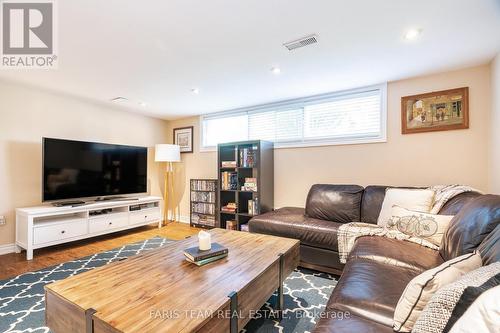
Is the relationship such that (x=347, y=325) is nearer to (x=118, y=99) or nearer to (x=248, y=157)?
(x=248, y=157)

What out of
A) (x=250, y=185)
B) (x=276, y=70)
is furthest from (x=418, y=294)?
(x=250, y=185)

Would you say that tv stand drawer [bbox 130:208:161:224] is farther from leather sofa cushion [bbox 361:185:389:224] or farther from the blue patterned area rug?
leather sofa cushion [bbox 361:185:389:224]

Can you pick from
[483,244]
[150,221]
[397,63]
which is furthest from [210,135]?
[483,244]

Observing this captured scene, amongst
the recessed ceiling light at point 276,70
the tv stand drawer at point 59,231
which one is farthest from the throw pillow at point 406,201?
the tv stand drawer at point 59,231

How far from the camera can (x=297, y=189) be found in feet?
11.6

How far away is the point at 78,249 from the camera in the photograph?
3107 millimetres

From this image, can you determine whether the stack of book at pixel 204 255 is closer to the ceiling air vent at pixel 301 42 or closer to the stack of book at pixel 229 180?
the ceiling air vent at pixel 301 42

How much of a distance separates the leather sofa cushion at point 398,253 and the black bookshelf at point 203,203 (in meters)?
2.73

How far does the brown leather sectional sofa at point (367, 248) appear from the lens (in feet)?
3.36

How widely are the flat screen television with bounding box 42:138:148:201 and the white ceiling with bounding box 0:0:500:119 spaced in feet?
2.83

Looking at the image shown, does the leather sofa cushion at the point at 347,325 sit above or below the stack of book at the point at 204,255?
below

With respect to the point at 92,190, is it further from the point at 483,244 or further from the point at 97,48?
the point at 483,244

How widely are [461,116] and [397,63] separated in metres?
0.96

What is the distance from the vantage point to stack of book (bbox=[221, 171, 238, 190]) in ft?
12.2
